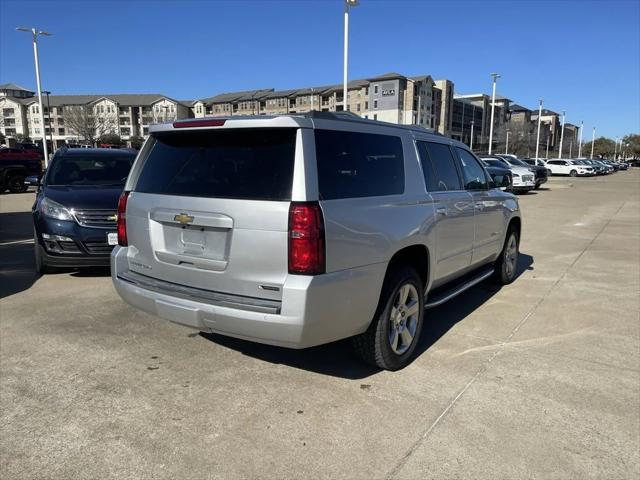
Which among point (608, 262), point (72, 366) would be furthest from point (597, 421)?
point (608, 262)

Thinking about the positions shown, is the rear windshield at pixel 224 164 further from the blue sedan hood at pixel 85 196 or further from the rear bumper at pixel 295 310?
the blue sedan hood at pixel 85 196

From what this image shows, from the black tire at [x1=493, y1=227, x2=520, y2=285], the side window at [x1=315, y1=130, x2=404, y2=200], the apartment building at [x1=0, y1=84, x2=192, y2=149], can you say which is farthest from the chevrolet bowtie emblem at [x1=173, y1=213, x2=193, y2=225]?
the apartment building at [x1=0, y1=84, x2=192, y2=149]

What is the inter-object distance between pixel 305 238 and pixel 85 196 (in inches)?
190

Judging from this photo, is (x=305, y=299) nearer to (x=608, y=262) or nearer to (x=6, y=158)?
(x=608, y=262)

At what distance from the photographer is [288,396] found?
3389mm

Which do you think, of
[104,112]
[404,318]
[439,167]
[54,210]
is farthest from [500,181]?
[104,112]

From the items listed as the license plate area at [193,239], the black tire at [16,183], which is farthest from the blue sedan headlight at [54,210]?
the black tire at [16,183]

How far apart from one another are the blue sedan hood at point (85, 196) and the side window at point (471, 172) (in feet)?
14.4

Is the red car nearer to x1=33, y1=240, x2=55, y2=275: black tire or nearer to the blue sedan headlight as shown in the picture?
x1=33, y1=240, x2=55, y2=275: black tire

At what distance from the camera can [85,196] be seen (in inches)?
258

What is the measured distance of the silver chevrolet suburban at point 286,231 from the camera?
2938 mm

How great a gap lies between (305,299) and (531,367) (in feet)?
7.17

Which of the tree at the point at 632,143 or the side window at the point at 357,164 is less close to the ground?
the tree at the point at 632,143

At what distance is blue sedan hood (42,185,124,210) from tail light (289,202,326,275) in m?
4.33
